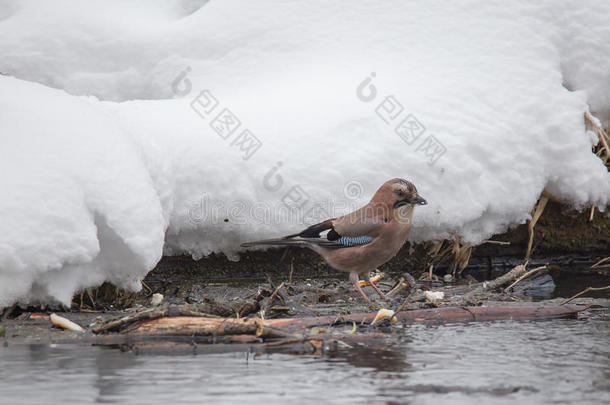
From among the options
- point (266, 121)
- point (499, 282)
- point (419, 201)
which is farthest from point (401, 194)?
point (266, 121)

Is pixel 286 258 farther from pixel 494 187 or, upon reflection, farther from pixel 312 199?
pixel 494 187

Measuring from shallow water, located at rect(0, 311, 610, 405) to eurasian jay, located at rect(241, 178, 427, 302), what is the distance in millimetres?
1575

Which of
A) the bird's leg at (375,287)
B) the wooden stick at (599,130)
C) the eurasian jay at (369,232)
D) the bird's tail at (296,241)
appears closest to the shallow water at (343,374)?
the bird's leg at (375,287)

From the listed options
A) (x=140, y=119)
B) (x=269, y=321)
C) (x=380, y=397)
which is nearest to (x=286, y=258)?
(x=140, y=119)

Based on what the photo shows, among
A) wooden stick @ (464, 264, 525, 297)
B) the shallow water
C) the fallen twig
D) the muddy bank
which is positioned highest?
the muddy bank

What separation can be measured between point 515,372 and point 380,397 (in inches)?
31.7

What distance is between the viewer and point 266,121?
285 inches

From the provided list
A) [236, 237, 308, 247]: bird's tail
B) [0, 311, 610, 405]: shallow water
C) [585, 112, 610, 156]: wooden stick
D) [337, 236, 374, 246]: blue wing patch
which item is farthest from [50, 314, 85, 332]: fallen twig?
[585, 112, 610, 156]: wooden stick

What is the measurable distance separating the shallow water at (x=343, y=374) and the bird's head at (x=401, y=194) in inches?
66.9

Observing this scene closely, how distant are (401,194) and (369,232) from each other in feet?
1.19

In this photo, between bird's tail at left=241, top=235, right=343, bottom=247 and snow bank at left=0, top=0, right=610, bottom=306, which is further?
bird's tail at left=241, top=235, right=343, bottom=247

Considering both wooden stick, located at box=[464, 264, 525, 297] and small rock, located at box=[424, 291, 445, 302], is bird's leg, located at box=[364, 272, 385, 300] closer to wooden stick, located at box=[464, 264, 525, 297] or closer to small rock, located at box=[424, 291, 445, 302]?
small rock, located at box=[424, 291, 445, 302]

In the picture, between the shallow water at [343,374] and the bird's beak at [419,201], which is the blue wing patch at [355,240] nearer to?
the bird's beak at [419,201]

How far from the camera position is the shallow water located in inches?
141
